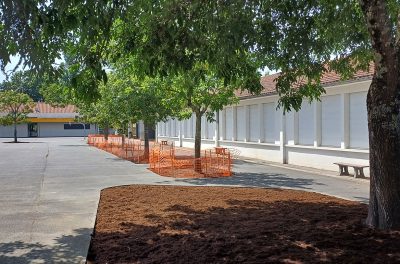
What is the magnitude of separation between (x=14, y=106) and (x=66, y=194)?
155 feet

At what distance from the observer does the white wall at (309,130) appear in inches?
656

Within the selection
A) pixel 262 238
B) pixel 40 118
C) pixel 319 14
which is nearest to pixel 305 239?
pixel 262 238

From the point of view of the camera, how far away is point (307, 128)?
19859 mm

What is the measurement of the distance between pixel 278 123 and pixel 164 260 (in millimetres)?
16696

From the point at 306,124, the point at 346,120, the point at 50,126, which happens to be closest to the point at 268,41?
the point at 346,120

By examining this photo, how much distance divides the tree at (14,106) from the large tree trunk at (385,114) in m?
52.3

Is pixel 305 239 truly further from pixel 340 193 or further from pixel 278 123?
pixel 278 123

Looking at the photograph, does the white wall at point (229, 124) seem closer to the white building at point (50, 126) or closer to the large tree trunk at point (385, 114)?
the large tree trunk at point (385, 114)

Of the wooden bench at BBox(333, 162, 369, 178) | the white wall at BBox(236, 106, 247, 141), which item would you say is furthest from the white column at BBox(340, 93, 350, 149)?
the white wall at BBox(236, 106, 247, 141)

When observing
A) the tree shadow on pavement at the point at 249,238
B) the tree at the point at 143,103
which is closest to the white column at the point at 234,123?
the tree at the point at 143,103

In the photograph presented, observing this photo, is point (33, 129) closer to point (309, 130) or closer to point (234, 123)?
point (234, 123)

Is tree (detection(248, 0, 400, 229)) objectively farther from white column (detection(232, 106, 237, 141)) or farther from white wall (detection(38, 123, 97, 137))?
white wall (detection(38, 123, 97, 137))

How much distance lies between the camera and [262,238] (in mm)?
6648

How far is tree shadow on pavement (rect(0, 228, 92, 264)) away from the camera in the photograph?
6211mm
